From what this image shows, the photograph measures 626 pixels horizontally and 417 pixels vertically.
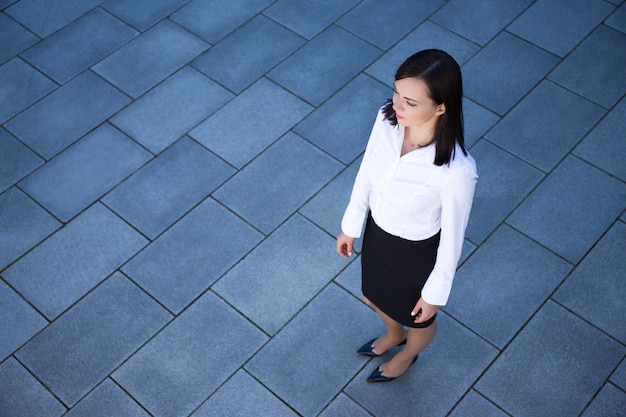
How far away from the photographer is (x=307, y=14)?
191 inches

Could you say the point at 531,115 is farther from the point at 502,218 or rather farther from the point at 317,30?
the point at 317,30

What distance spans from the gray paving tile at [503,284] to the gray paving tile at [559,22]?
5.25 ft

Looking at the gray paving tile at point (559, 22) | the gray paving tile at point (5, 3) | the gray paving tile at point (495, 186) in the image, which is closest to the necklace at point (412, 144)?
the gray paving tile at point (495, 186)

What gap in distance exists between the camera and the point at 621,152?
13.3 feet

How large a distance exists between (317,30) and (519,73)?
1.36 meters

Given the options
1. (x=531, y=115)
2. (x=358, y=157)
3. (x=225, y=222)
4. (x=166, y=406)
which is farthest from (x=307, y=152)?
(x=166, y=406)

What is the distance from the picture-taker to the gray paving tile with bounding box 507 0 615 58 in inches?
183

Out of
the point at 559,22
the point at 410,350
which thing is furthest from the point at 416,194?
the point at 559,22

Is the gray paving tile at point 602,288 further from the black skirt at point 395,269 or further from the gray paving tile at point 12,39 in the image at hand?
the gray paving tile at point 12,39

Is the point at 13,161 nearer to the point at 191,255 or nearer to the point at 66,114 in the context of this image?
the point at 66,114

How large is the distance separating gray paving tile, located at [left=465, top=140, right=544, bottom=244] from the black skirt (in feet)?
3.44

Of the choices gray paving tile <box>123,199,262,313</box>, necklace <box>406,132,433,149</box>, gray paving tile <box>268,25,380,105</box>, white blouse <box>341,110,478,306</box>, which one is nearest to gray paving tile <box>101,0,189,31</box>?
gray paving tile <box>268,25,380,105</box>

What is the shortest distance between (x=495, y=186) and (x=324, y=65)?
54.7 inches

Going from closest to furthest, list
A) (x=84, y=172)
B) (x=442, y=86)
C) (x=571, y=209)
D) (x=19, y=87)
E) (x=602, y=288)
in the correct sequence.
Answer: (x=442, y=86) → (x=602, y=288) → (x=571, y=209) → (x=84, y=172) → (x=19, y=87)
